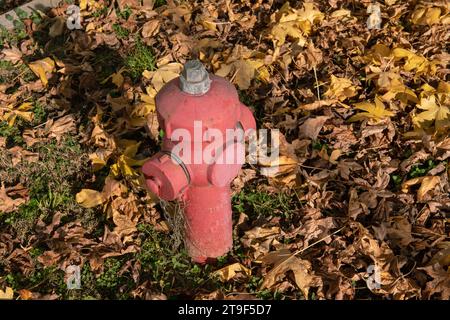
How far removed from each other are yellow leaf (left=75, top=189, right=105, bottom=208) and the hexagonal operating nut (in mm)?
1106

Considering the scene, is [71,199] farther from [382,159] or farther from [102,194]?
[382,159]

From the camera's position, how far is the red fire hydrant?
7.57 feet

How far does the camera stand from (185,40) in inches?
158

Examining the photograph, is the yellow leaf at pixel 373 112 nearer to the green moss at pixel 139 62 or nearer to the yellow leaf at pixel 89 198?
the green moss at pixel 139 62

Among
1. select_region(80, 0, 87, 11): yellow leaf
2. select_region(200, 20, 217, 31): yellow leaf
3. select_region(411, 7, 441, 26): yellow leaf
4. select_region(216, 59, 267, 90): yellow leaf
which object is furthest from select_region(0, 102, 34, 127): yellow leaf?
select_region(411, 7, 441, 26): yellow leaf

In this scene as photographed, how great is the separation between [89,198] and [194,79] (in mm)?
1214

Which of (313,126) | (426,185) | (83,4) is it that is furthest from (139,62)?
(426,185)

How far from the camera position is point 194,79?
230 cm

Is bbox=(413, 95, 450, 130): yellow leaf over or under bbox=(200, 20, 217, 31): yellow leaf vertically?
under

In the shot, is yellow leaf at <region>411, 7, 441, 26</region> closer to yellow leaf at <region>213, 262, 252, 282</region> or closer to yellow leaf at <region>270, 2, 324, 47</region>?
yellow leaf at <region>270, 2, 324, 47</region>

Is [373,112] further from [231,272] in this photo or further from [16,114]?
[16,114]

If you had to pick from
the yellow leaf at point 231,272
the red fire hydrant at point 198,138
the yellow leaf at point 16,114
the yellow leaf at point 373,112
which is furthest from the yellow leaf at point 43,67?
the yellow leaf at point 373,112

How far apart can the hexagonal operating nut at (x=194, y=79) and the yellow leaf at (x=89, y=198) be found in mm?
1106

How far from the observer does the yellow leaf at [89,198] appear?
10.5 ft
